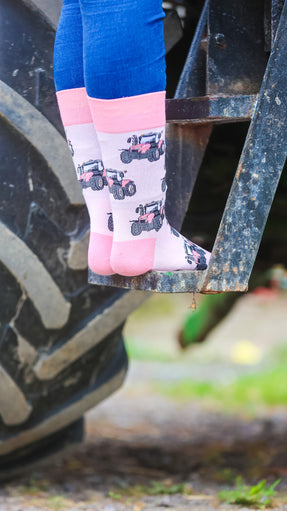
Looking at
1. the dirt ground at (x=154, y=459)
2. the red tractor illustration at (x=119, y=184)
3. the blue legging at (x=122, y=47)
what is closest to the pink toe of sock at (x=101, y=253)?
the red tractor illustration at (x=119, y=184)

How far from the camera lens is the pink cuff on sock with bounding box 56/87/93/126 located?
1.07 m

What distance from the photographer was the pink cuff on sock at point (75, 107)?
1.07m

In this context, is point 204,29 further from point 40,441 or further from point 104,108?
point 40,441

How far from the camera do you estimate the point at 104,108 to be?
3.14 feet

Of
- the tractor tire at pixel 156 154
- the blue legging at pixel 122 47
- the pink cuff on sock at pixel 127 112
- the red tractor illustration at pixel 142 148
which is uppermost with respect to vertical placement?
the blue legging at pixel 122 47

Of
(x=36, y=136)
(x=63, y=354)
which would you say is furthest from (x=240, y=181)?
(x=63, y=354)

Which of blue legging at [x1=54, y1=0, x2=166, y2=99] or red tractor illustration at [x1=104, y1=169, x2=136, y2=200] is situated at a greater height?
blue legging at [x1=54, y1=0, x2=166, y2=99]

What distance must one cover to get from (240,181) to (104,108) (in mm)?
225

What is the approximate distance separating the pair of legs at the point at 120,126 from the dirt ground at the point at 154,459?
0.59 metres

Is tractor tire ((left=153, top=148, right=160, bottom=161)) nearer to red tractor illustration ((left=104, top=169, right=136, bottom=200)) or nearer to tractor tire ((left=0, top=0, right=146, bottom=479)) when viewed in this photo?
red tractor illustration ((left=104, top=169, right=136, bottom=200))

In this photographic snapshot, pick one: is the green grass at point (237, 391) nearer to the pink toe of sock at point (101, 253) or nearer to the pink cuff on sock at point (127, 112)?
the pink toe of sock at point (101, 253)

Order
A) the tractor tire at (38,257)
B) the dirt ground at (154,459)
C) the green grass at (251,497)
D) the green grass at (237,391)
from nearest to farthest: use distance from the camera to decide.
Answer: the tractor tire at (38,257)
the green grass at (251,497)
the dirt ground at (154,459)
the green grass at (237,391)

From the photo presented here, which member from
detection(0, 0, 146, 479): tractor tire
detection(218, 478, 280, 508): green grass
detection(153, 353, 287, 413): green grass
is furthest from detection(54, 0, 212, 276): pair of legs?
detection(153, 353, 287, 413): green grass

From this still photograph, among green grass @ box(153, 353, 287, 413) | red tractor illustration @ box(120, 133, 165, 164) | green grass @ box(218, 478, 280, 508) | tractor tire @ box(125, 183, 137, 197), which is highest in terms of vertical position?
red tractor illustration @ box(120, 133, 165, 164)
